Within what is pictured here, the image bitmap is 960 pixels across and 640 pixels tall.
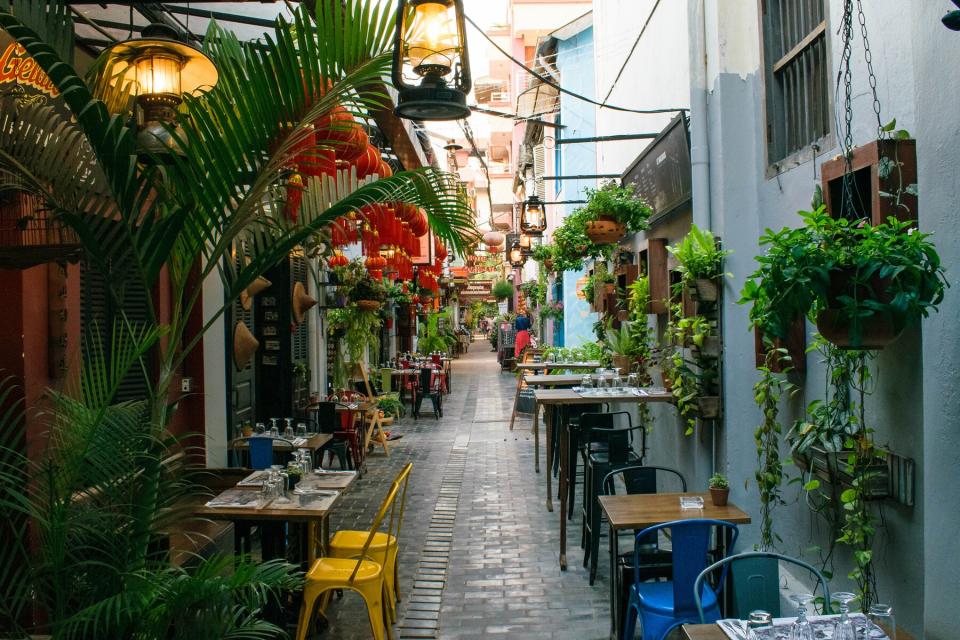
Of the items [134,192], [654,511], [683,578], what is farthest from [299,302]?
[134,192]

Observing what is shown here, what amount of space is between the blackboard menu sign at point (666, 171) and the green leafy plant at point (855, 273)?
3896 mm

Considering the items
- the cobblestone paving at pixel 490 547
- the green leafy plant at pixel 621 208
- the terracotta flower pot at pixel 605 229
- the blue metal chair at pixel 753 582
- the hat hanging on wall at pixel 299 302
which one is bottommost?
the cobblestone paving at pixel 490 547

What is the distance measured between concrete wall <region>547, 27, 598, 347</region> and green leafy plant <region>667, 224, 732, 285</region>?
38.1 ft

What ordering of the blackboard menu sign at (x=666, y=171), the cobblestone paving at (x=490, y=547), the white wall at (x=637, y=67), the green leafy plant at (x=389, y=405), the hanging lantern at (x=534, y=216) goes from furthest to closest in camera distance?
the green leafy plant at (x=389, y=405)
the hanging lantern at (x=534, y=216)
the white wall at (x=637, y=67)
the blackboard menu sign at (x=666, y=171)
the cobblestone paving at (x=490, y=547)

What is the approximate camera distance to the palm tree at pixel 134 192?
2.98 meters

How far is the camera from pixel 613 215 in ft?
26.0

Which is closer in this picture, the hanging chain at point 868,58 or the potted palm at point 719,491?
the hanging chain at point 868,58

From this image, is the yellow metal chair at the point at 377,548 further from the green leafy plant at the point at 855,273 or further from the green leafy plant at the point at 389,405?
the green leafy plant at the point at 389,405

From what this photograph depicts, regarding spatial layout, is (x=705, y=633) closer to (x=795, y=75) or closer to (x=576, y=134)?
(x=795, y=75)

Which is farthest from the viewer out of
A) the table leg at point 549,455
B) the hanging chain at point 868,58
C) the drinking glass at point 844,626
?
the table leg at point 549,455

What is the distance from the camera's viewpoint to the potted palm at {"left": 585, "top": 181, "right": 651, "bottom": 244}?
7.87 metres

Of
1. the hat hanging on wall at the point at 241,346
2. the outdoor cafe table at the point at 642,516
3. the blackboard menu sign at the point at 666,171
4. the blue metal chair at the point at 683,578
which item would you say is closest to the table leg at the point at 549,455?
the blackboard menu sign at the point at 666,171

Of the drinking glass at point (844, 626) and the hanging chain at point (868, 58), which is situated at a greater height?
the hanging chain at point (868, 58)

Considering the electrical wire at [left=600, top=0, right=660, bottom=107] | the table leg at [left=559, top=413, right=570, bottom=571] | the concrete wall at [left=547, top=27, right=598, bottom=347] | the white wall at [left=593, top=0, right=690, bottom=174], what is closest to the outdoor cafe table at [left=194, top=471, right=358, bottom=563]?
the table leg at [left=559, top=413, right=570, bottom=571]
